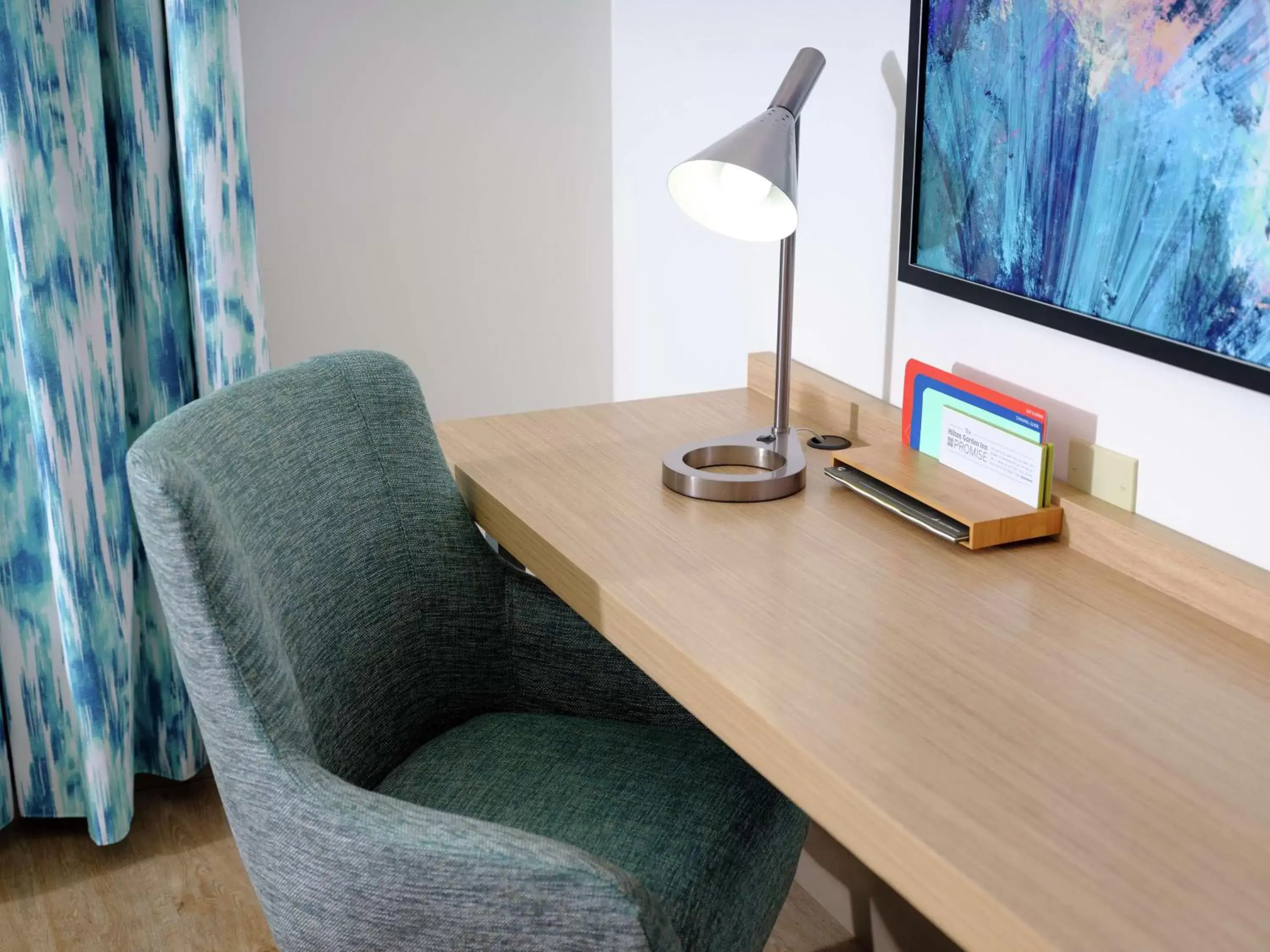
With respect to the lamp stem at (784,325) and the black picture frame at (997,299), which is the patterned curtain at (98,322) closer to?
the lamp stem at (784,325)

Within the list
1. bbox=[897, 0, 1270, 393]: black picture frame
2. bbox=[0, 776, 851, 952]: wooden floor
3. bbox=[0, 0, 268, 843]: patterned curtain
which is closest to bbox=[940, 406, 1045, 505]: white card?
bbox=[897, 0, 1270, 393]: black picture frame

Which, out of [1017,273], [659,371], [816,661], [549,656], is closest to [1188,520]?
[1017,273]

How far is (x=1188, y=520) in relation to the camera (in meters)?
1.28

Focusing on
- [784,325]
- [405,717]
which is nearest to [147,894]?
[405,717]

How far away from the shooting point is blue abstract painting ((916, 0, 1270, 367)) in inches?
45.1

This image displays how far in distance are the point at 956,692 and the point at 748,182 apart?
72cm

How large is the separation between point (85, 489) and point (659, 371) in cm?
105

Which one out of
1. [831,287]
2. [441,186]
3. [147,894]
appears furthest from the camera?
[441,186]

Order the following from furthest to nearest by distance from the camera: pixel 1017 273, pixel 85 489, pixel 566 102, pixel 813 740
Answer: pixel 566 102 < pixel 85 489 < pixel 1017 273 < pixel 813 740

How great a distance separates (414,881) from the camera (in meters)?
0.99

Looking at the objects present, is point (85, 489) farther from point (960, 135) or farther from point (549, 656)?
point (960, 135)

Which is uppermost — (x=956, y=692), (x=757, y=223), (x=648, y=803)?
(x=757, y=223)

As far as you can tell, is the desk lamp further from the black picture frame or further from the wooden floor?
the wooden floor

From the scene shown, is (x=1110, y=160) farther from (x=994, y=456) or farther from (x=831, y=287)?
(x=831, y=287)
